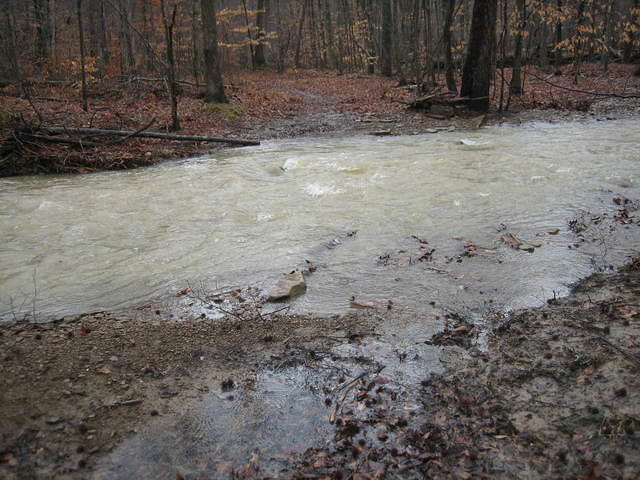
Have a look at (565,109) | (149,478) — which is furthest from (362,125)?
(149,478)

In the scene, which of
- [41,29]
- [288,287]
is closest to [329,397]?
[288,287]

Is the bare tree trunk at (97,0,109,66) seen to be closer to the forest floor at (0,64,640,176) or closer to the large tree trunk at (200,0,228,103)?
the forest floor at (0,64,640,176)

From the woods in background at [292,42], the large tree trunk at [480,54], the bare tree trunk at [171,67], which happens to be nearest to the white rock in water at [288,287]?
the bare tree trunk at [171,67]

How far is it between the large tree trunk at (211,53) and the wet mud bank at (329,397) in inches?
502

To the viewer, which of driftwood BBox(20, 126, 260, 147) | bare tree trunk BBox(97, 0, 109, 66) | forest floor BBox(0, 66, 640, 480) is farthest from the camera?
bare tree trunk BBox(97, 0, 109, 66)

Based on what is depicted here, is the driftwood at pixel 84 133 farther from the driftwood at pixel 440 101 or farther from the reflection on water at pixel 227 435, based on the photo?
the reflection on water at pixel 227 435

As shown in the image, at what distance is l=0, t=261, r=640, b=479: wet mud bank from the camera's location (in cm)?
260

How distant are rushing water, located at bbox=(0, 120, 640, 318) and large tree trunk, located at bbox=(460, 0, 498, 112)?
3478mm

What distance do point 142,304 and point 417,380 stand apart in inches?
113

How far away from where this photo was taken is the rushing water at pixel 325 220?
500 cm

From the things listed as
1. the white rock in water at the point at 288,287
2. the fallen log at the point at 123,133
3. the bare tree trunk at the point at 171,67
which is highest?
the bare tree trunk at the point at 171,67

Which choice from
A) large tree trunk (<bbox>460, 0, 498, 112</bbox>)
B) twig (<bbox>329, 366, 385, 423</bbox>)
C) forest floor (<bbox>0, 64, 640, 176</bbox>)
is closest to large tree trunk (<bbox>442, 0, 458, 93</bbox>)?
forest floor (<bbox>0, 64, 640, 176</bbox>)

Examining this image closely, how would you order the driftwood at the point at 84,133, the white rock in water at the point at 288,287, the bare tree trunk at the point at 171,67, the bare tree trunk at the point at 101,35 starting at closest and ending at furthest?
the white rock in water at the point at 288,287 → the driftwood at the point at 84,133 → the bare tree trunk at the point at 171,67 → the bare tree trunk at the point at 101,35

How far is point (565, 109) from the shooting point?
14.9 m
